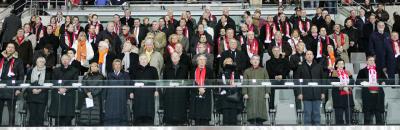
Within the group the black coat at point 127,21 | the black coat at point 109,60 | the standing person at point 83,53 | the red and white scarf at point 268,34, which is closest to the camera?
the black coat at point 109,60

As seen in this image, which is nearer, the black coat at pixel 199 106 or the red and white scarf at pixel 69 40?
the black coat at pixel 199 106

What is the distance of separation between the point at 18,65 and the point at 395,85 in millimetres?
8346

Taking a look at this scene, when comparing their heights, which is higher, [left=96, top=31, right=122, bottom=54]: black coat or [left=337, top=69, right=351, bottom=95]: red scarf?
[left=96, top=31, right=122, bottom=54]: black coat

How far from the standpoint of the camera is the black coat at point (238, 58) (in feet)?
58.6

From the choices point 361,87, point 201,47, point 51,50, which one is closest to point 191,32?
point 201,47

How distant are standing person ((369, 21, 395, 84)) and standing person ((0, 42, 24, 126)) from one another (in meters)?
8.67

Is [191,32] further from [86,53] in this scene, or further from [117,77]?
[117,77]

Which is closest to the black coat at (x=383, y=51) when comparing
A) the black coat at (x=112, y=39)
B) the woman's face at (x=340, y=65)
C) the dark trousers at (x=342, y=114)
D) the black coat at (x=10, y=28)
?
the woman's face at (x=340, y=65)

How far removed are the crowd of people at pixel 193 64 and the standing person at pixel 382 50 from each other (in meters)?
0.03

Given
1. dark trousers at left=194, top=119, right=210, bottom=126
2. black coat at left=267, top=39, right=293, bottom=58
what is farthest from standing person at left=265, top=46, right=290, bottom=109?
dark trousers at left=194, top=119, right=210, bottom=126

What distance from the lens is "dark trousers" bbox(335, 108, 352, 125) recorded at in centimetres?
1616

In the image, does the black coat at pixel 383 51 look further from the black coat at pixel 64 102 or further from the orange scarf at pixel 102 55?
the black coat at pixel 64 102

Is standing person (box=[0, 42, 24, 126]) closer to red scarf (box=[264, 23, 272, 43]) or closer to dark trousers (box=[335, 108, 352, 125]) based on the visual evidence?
red scarf (box=[264, 23, 272, 43])

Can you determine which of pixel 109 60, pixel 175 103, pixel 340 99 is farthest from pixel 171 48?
pixel 340 99
